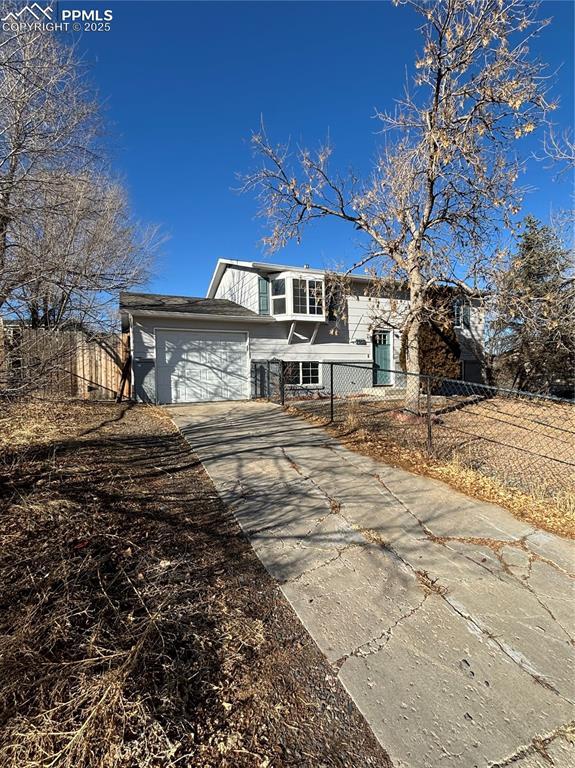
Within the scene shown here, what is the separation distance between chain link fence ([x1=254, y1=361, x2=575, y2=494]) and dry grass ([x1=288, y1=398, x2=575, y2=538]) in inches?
0.7

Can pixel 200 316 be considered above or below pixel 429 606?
above

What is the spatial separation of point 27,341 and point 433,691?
394 centimetres

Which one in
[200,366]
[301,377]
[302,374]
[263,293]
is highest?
[263,293]

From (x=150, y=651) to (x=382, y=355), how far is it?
571 inches

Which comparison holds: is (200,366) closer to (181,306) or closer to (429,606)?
(181,306)

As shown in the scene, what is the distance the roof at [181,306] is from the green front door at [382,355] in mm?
5221

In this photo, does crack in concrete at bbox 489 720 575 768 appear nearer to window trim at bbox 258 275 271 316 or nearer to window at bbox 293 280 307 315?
window at bbox 293 280 307 315

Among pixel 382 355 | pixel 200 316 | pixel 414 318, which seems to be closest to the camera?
pixel 414 318

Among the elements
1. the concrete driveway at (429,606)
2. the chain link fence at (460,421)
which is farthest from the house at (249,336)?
the concrete driveway at (429,606)

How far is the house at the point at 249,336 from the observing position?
11.2 meters

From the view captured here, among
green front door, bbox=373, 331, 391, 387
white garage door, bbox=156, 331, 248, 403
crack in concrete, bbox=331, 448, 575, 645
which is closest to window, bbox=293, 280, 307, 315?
white garage door, bbox=156, 331, 248, 403

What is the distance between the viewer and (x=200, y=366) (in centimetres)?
1200

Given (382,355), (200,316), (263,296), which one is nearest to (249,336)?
(263,296)

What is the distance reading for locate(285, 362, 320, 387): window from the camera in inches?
522
